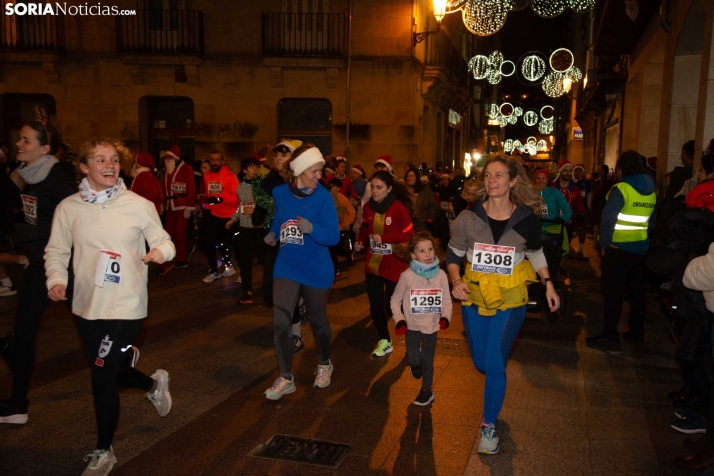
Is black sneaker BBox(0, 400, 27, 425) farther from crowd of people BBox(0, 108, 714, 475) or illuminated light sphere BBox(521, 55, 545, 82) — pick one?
illuminated light sphere BBox(521, 55, 545, 82)

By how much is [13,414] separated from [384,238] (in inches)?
136

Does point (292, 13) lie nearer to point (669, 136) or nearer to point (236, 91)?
point (236, 91)

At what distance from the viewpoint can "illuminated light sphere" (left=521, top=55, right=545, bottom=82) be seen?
16.7m

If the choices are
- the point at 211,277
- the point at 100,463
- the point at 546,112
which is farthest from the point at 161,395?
the point at 546,112

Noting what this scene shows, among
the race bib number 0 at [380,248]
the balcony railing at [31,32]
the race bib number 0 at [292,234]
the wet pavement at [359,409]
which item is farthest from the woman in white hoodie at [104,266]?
the balcony railing at [31,32]

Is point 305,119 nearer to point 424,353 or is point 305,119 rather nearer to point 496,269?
point 424,353

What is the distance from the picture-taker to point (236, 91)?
67.0ft

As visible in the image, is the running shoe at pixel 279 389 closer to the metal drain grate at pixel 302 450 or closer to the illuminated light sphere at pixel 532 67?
the metal drain grate at pixel 302 450

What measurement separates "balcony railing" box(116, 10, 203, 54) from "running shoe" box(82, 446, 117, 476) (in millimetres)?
17698

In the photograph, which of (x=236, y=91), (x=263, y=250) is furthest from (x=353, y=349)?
(x=236, y=91)

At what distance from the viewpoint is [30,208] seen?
481cm

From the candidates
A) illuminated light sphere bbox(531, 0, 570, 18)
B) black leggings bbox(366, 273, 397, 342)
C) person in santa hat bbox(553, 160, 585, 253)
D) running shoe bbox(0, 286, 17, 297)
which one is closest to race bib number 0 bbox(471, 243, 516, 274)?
black leggings bbox(366, 273, 397, 342)

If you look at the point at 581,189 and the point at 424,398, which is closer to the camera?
the point at 424,398

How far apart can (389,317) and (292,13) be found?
14345 mm
